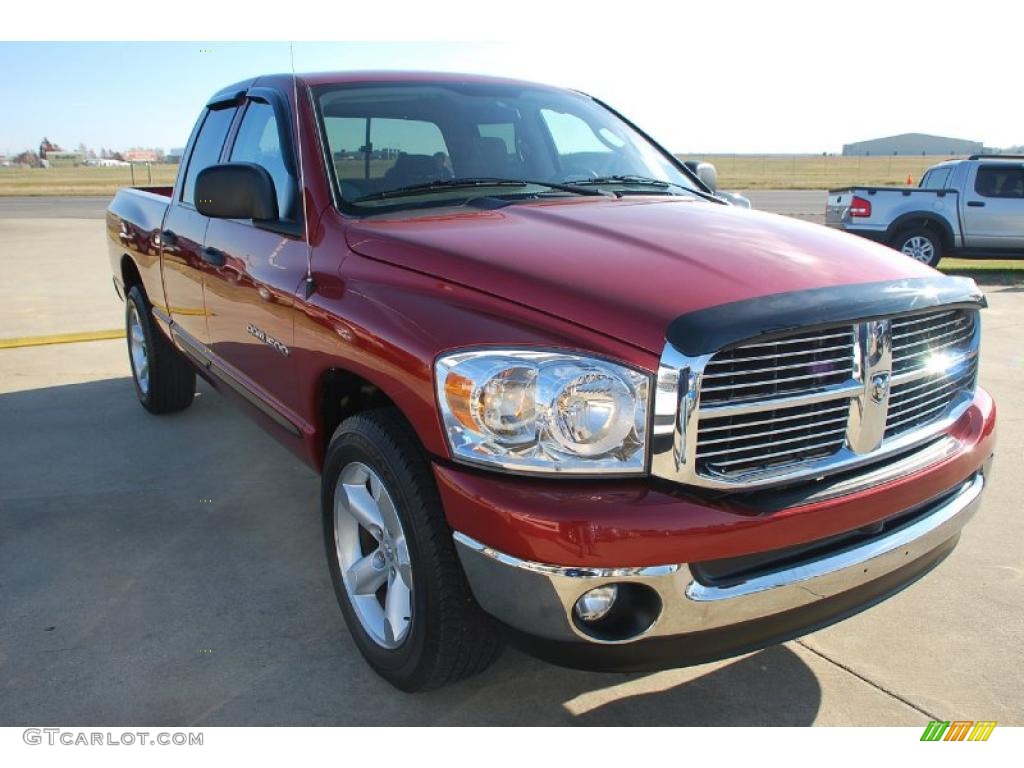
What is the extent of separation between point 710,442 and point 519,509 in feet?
1.57

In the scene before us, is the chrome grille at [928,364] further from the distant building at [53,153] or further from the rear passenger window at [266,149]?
the distant building at [53,153]

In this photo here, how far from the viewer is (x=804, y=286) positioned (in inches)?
87.7

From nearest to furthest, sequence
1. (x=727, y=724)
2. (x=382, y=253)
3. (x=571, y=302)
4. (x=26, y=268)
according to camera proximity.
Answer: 1. (x=571, y=302)
2. (x=727, y=724)
3. (x=382, y=253)
4. (x=26, y=268)

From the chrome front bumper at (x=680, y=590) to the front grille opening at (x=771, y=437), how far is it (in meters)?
0.26

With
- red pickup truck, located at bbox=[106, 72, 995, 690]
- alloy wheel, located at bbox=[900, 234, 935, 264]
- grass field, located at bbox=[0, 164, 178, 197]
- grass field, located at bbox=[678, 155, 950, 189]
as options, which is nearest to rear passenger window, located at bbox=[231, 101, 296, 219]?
red pickup truck, located at bbox=[106, 72, 995, 690]

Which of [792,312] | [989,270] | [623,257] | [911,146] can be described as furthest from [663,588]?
[911,146]

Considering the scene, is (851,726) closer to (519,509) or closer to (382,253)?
(519,509)

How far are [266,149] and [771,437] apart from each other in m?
2.44

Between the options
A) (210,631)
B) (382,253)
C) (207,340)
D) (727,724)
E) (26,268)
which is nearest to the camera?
(727,724)

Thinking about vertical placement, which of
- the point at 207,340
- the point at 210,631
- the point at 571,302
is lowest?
the point at 210,631

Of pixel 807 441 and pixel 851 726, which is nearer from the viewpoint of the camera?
pixel 807 441

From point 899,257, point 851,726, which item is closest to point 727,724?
point 851,726

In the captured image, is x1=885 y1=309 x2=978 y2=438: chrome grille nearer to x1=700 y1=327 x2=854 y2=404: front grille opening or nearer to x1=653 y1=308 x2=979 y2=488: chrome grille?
x1=653 y1=308 x2=979 y2=488: chrome grille

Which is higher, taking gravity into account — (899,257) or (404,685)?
(899,257)
